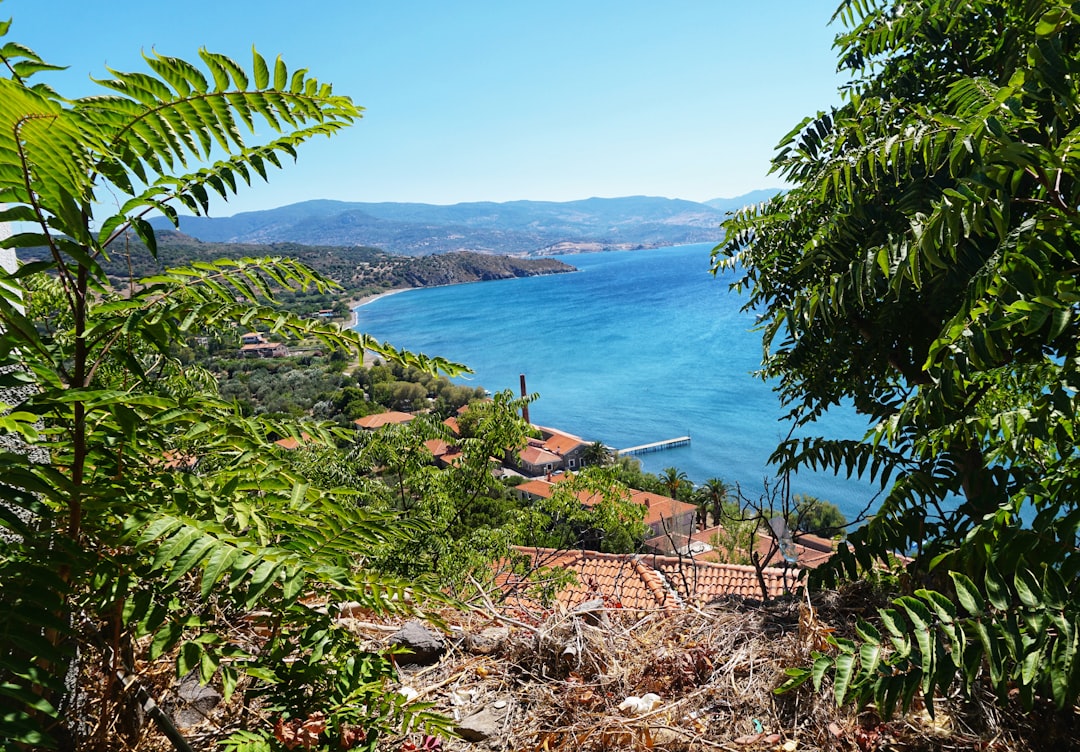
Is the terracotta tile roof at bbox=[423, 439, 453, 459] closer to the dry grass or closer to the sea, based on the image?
the sea

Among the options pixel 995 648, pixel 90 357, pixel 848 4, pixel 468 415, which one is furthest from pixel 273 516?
pixel 468 415

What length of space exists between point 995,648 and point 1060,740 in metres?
1.21

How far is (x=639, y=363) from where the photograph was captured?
271 feet

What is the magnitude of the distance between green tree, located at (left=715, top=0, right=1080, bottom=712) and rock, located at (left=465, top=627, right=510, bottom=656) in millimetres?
1706

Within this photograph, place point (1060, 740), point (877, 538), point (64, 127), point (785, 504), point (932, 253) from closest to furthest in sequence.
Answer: point (64, 127) < point (932, 253) < point (1060, 740) < point (877, 538) < point (785, 504)

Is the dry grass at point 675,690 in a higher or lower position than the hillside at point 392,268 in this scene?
lower

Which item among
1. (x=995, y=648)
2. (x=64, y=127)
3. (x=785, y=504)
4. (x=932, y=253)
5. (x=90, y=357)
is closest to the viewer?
(x=64, y=127)

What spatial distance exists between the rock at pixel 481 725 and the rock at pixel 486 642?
0.51 metres

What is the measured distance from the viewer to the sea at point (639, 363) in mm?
→ 48969

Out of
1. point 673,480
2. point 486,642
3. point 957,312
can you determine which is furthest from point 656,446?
point 486,642

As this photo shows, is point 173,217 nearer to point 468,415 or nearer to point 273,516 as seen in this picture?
point 273,516

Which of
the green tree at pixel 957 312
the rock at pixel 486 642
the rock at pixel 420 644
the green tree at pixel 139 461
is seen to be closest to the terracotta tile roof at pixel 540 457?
the green tree at pixel 957 312

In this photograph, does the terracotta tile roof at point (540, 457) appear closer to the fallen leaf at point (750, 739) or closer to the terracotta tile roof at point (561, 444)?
the terracotta tile roof at point (561, 444)

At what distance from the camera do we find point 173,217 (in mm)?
1555
